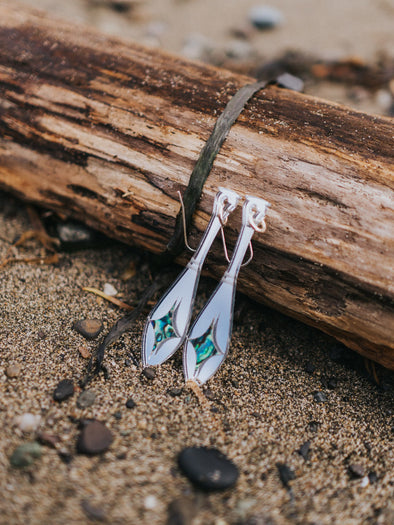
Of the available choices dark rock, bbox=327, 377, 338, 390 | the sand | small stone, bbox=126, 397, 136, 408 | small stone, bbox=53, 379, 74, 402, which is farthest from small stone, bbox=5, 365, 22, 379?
dark rock, bbox=327, 377, 338, 390

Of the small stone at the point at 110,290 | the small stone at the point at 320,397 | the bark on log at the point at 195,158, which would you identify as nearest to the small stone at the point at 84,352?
the small stone at the point at 110,290

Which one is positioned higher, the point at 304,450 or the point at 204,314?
the point at 204,314

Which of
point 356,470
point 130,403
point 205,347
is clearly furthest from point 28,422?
point 356,470

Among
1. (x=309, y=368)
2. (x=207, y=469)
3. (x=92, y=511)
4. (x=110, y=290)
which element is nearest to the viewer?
(x=92, y=511)

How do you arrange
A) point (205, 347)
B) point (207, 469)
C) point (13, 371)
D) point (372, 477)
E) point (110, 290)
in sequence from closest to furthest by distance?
point (207, 469)
point (372, 477)
point (13, 371)
point (205, 347)
point (110, 290)

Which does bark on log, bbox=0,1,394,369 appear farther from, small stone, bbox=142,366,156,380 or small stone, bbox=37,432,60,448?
small stone, bbox=37,432,60,448

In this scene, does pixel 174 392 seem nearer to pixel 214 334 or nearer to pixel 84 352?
pixel 214 334

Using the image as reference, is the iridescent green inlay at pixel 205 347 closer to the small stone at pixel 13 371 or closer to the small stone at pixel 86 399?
the small stone at pixel 86 399
